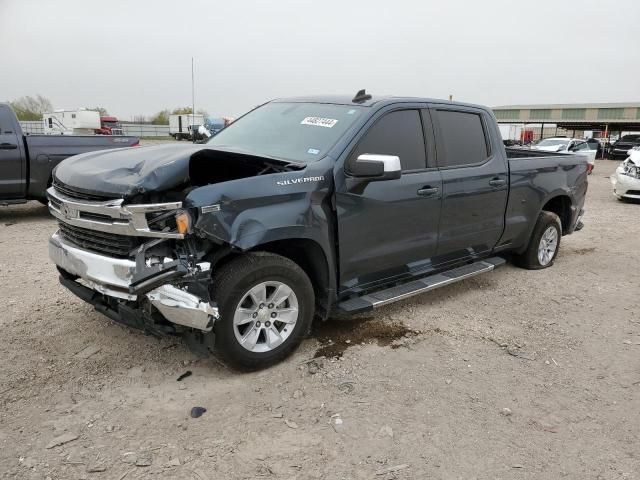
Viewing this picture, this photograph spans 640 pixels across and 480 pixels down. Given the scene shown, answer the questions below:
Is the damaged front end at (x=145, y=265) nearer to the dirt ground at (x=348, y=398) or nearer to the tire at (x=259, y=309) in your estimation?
the tire at (x=259, y=309)

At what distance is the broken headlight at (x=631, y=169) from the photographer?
12383 millimetres

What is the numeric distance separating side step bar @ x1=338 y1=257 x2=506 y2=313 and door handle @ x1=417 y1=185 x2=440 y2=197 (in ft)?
2.56

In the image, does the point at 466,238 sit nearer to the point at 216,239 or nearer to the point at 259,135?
the point at 259,135

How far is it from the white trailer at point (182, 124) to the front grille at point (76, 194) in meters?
43.5

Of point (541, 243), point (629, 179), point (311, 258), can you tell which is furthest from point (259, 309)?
point (629, 179)

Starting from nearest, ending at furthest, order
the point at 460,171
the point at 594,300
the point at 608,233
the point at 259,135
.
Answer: the point at 259,135 → the point at 460,171 → the point at 594,300 → the point at 608,233

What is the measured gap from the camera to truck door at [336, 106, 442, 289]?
388cm

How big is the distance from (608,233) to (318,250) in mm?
7024

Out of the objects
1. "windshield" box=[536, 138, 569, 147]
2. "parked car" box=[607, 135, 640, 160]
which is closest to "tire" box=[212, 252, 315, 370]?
"windshield" box=[536, 138, 569, 147]

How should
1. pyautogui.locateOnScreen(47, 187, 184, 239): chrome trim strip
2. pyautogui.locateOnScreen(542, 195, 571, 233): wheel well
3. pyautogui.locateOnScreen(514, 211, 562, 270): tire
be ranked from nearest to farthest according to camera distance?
1. pyautogui.locateOnScreen(47, 187, 184, 239): chrome trim strip
2. pyautogui.locateOnScreen(514, 211, 562, 270): tire
3. pyautogui.locateOnScreen(542, 195, 571, 233): wheel well

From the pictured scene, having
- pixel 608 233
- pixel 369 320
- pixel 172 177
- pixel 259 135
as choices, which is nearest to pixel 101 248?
pixel 172 177

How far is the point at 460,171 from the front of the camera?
4762mm

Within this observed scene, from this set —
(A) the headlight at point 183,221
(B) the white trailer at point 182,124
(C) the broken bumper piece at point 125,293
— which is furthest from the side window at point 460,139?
(B) the white trailer at point 182,124

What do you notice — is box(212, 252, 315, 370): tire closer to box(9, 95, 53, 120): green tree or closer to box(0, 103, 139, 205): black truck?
box(0, 103, 139, 205): black truck
